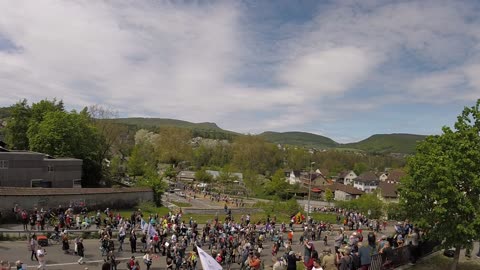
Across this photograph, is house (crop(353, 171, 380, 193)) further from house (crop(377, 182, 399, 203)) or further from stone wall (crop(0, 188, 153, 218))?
stone wall (crop(0, 188, 153, 218))

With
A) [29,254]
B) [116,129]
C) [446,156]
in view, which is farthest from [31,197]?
[116,129]

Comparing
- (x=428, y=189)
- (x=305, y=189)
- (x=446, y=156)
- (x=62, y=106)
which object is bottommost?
(x=305, y=189)

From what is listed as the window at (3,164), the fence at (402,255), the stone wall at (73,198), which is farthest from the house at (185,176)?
the fence at (402,255)

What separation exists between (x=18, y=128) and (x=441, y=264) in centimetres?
5620

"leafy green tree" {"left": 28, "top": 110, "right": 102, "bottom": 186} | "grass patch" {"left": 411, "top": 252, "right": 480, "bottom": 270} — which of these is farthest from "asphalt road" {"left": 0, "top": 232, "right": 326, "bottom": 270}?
"leafy green tree" {"left": 28, "top": 110, "right": 102, "bottom": 186}

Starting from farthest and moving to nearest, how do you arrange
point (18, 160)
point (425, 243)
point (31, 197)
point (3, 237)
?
point (18, 160), point (31, 197), point (3, 237), point (425, 243)

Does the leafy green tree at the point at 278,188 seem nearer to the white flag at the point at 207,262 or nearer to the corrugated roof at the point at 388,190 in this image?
the corrugated roof at the point at 388,190

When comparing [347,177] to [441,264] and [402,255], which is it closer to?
[441,264]

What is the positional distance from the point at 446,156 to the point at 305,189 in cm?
8044

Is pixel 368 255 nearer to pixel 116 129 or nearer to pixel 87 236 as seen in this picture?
pixel 87 236

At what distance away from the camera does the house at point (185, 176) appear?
10288cm

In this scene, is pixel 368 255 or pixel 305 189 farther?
pixel 305 189

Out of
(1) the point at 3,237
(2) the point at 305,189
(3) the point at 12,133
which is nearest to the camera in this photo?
(1) the point at 3,237

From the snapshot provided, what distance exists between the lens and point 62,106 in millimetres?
67875
